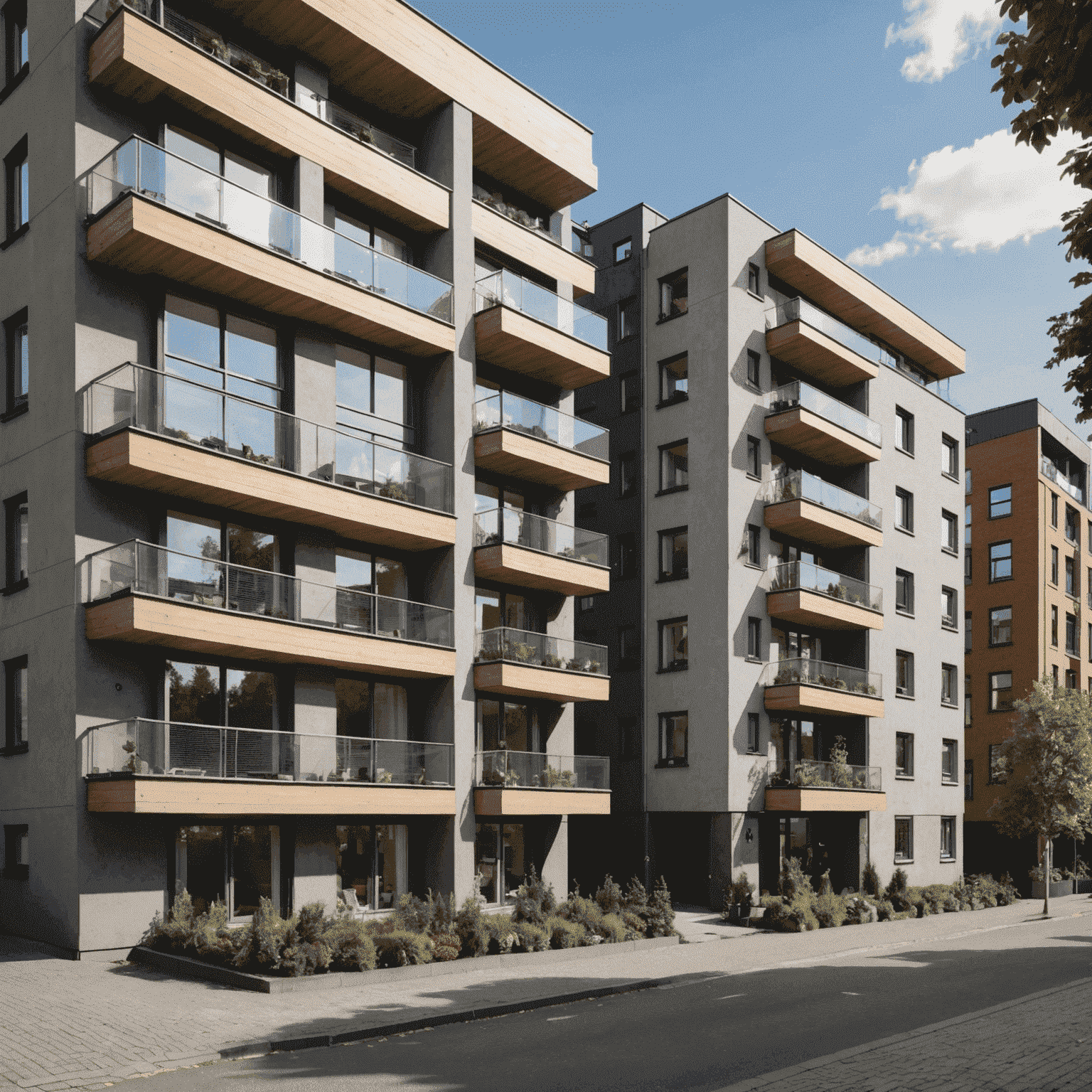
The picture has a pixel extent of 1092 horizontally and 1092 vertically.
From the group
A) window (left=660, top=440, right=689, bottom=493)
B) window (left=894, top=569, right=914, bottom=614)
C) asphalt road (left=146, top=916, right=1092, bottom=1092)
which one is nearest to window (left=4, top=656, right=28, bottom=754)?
asphalt road (left=146, top=916, right=1092, bottom=1092)

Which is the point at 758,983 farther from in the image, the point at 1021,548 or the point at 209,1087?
the point at 1021,548

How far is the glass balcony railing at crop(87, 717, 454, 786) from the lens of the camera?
713 inches

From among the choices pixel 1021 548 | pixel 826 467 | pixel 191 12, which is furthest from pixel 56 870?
pixel 1021 548

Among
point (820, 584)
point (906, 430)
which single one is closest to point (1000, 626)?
point (906, 430)

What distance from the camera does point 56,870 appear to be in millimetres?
18297

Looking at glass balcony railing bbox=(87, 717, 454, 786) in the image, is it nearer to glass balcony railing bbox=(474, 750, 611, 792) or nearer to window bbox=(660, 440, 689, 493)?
glass balcony railing bbox=(474, 750, 611, 792)

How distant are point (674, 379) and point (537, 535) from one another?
9.43 meters

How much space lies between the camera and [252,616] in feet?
64.7

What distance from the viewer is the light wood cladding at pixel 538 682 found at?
2414 centimetres

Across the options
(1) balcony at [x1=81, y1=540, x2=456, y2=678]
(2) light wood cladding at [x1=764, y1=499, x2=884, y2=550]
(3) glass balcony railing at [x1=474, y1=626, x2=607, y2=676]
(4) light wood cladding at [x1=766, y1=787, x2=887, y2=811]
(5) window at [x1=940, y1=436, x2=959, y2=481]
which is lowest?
(4) light wood cladding at [x1=766, y1=787, x2=887, y2=811]

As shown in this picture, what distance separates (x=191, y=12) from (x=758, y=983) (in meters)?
19.9

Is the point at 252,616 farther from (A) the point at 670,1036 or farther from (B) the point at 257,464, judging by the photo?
(A) the point at 670,1036

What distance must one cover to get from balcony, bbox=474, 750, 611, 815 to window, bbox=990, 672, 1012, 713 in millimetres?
30685

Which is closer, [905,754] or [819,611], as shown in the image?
[819,611]
